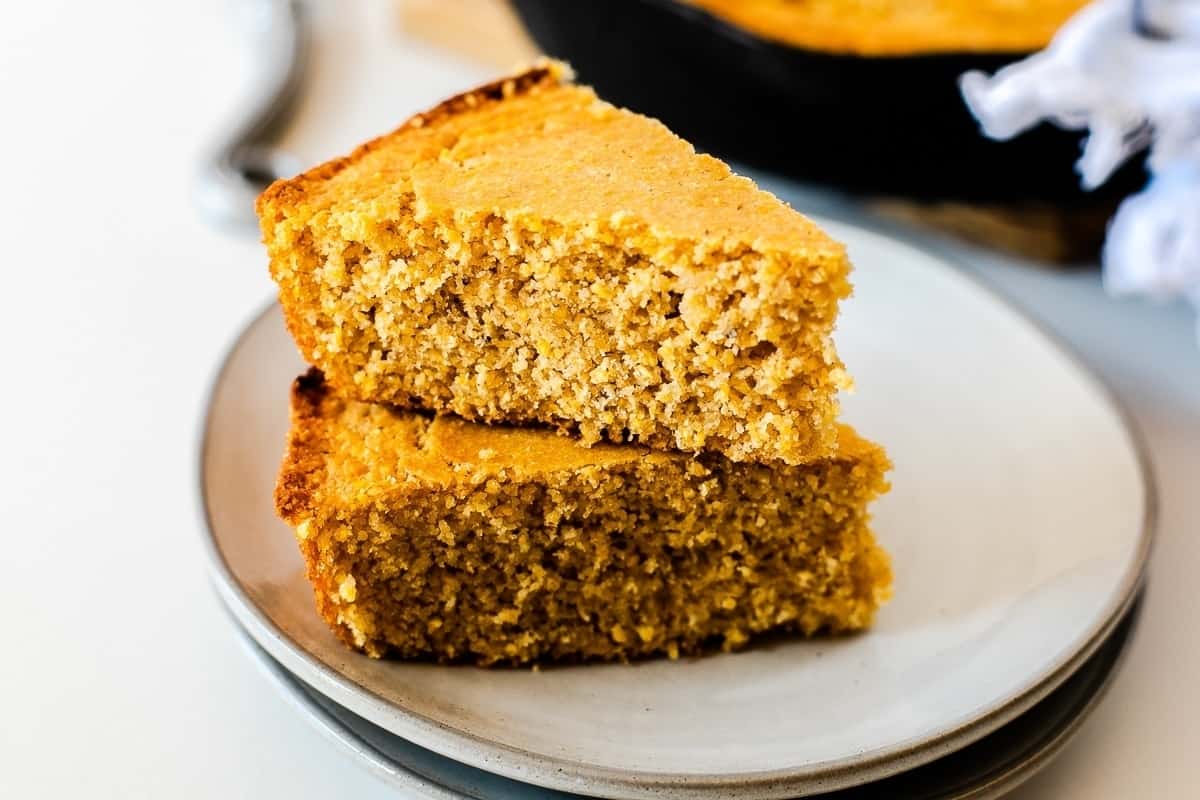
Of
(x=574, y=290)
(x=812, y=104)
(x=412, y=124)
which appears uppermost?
(x=412, y=124)

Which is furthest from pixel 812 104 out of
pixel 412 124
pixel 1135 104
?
pixel 412 124

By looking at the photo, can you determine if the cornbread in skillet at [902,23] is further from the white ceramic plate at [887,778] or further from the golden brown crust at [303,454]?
the white ceramic plate at [887,778]

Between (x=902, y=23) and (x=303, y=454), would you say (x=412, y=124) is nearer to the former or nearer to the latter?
(x=303, y=454)

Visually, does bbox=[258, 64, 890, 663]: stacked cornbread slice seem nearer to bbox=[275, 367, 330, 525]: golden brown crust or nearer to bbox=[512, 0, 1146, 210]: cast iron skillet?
bbox=[275, 367, 330, 525]: golden brown crust

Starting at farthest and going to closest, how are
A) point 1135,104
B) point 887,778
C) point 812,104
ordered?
point 812,104, point 1135,104, point 887,778

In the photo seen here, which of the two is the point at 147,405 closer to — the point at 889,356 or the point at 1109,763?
the point at 889,356

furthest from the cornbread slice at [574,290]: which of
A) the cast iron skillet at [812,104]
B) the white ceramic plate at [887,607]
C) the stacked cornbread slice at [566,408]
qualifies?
the cast iron skillet at [812,104]
